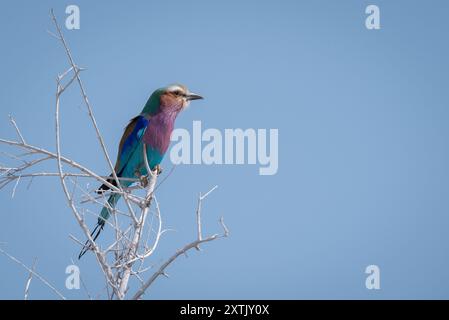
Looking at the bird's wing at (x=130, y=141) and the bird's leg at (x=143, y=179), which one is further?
the bird's wing at (x=130, y=141)

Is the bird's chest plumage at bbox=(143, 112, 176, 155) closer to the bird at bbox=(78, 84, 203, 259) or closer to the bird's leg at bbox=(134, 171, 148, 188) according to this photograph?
the bird at bbox=(78, 84, 203, 259)

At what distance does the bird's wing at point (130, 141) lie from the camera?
241 inches

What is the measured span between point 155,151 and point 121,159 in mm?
303

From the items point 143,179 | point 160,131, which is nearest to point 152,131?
point 160,131

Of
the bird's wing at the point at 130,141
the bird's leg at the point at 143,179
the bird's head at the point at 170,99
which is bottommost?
the bird's leg at the point at 143,179

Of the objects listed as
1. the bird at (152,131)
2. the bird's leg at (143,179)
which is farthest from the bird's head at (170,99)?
the bird's leg at (143,179)

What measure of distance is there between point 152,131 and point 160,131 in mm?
66

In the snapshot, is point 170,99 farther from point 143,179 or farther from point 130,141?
point 143,179

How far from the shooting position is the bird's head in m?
6.24

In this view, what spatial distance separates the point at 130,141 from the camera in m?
6.13

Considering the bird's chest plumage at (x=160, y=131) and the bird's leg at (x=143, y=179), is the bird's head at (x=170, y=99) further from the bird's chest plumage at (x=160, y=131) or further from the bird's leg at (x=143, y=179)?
the bird's leg at (x=143, y=179)

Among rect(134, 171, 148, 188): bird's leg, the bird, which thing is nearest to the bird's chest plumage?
the bird
